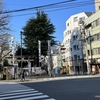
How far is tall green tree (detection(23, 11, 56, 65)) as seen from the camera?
5347 centimetres

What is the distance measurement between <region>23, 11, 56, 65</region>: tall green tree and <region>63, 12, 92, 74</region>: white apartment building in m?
15.3

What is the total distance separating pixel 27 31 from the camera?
55875 mm

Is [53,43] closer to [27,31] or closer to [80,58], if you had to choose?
[27,31]

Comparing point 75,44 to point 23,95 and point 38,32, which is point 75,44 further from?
point 23,95

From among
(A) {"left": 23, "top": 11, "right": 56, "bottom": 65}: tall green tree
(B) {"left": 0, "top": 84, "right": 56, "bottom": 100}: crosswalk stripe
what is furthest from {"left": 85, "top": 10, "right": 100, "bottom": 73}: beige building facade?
(B) {"left": 0, "top": 84, "right": 56, "bottom": 100}: crosswalk stripe

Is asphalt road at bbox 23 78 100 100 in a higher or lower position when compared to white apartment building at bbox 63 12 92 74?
lower

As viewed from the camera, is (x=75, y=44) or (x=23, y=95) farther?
(x=75, y=44)

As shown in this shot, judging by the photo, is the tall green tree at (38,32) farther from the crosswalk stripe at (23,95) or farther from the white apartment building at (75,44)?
the crosswalk stripe at (23,95)

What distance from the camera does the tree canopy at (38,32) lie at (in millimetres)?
53469

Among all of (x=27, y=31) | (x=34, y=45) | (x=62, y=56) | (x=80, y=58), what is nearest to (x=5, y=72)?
(x=34, y=45)

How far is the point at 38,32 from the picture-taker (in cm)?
5422

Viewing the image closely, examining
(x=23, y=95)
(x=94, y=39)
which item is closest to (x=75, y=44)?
(x=94, y=39)

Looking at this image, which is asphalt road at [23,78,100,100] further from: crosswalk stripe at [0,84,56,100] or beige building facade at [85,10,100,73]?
beige building facade at [85,10,100,73]

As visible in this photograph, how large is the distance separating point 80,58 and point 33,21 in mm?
20694
